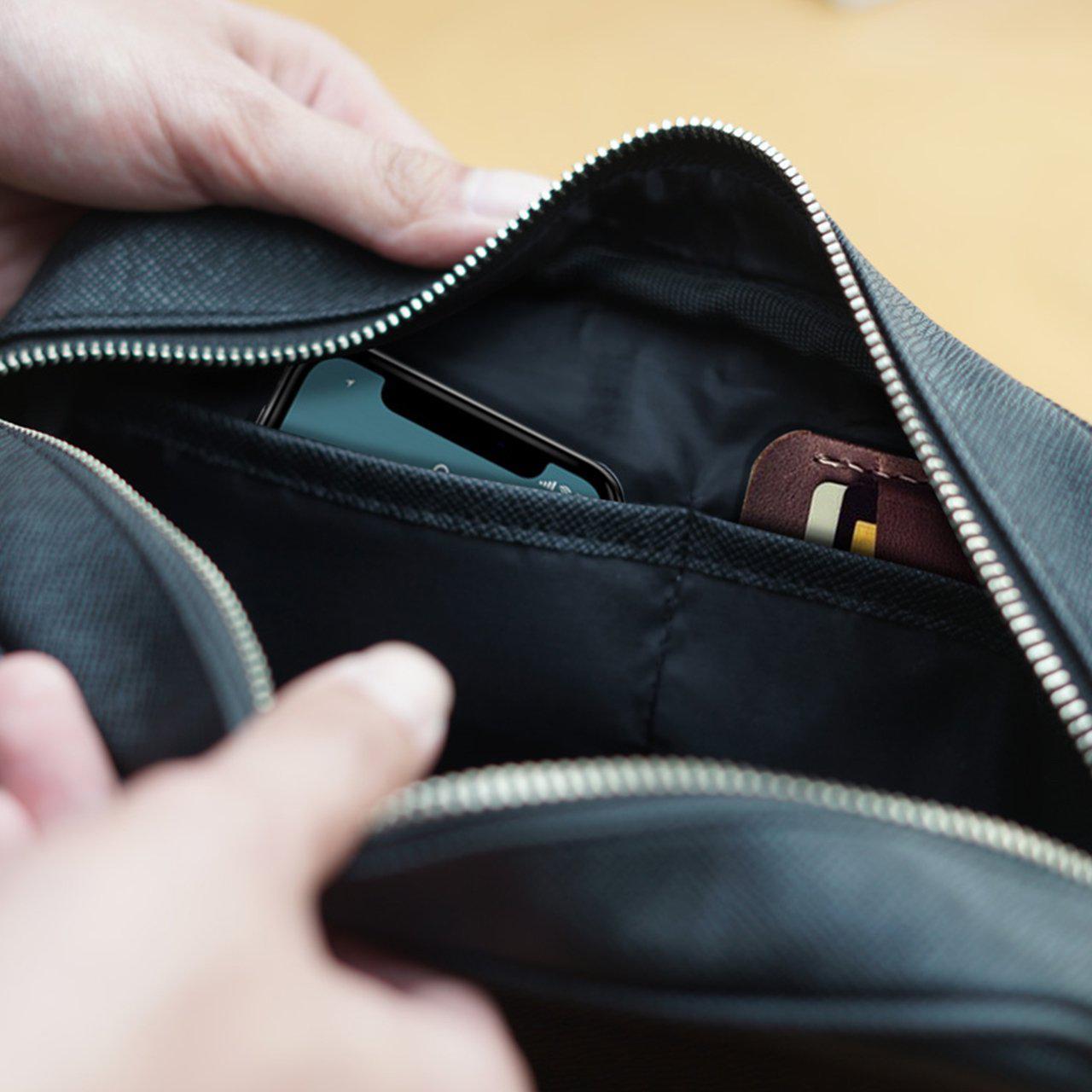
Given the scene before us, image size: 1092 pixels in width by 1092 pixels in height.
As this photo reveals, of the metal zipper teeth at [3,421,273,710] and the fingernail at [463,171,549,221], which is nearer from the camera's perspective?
the metal zipper teeth at [3,421,273,710]

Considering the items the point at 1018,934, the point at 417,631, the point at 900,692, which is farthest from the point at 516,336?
the point at 1018,934

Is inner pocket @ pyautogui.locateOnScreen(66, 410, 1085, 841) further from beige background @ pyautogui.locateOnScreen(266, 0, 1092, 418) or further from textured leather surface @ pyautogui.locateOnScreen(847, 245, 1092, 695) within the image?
beige background @ pyautogui.locateOnScreen(266, 0, 1092, 418)

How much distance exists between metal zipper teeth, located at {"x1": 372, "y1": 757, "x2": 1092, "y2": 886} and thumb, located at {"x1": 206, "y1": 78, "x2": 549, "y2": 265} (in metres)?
0.33

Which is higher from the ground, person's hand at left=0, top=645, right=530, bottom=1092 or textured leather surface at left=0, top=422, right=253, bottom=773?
person's hand at left=0, top=645, right=530, bottom=1092

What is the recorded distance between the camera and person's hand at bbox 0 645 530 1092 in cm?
21

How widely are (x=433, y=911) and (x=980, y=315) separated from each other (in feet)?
1.96

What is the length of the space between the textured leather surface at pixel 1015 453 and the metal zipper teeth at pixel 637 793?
0.10 m

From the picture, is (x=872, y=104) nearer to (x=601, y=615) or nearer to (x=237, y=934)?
(x=601, y=615)

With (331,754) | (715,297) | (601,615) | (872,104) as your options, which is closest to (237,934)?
(331,754)

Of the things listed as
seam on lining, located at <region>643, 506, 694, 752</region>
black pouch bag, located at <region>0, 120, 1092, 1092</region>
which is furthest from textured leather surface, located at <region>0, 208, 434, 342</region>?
seam on lining, located at <region>643, 506, 694, 752</region>

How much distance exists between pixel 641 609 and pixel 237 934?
1.04 feet

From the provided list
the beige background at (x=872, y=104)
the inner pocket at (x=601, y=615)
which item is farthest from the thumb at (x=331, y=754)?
the beige background at (x=872, y=104)

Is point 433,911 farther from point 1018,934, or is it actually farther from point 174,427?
point 174,427

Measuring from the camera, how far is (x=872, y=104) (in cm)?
82
